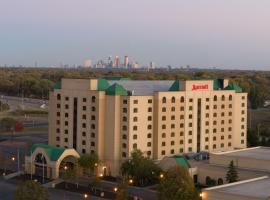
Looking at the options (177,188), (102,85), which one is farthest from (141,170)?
(177,188)

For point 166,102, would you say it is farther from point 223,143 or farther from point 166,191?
point 166,191

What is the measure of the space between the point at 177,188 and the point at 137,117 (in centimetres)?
1218

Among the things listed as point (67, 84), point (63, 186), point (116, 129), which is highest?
point (67, 84)

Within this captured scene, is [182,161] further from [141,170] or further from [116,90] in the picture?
[116,90]

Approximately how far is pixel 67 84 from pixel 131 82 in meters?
4.86

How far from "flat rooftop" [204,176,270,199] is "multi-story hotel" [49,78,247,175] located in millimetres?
10822

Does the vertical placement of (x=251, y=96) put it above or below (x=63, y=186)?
above

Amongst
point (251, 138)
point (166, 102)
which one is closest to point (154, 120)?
point (166, 102)

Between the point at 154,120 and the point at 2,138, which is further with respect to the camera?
the point at 2,138

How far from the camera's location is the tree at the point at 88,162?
1342 inches

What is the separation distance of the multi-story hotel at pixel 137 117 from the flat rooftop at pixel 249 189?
426 inches

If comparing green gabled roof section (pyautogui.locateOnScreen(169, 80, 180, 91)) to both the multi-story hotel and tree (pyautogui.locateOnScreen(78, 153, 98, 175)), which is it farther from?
tree (pyautogui.locateOnScreen(78, 153, 98, 175))

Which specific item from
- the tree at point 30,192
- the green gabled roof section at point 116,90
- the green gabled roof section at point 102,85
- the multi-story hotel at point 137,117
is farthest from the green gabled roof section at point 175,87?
the tree at point 30,192

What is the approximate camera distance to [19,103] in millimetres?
82000
